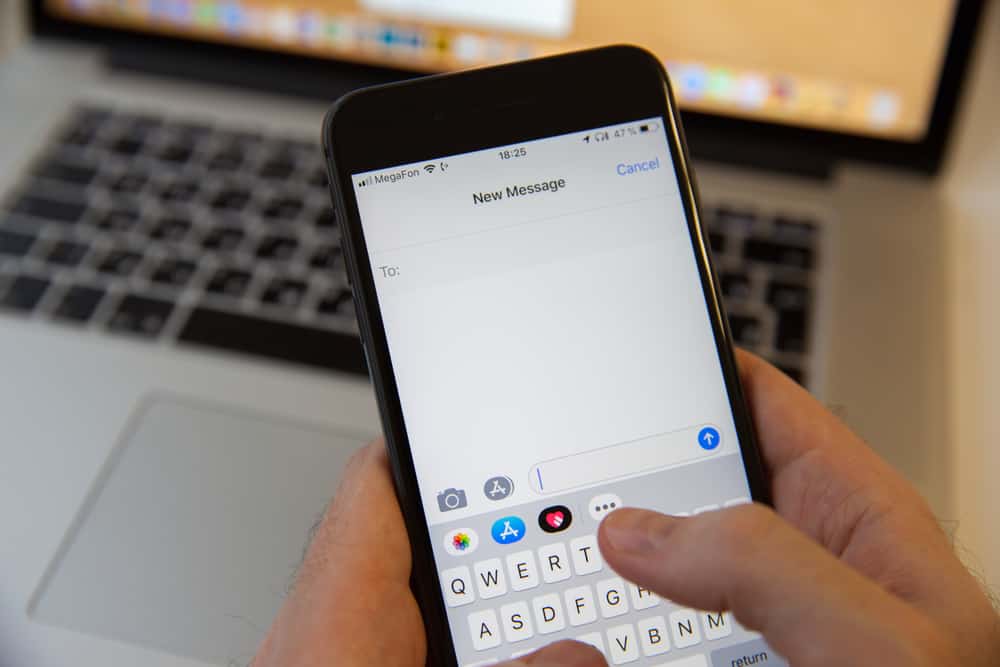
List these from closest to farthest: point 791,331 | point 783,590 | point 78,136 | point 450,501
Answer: point 783,590 < point 450,501 < point 791,331 < point 78,136

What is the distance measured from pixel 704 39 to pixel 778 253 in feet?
0.48

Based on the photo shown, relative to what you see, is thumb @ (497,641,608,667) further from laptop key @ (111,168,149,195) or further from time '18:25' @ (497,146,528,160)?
laptop key @ (111,168,149,195)

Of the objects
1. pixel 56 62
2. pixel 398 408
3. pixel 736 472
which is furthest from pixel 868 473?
pixel 56 62

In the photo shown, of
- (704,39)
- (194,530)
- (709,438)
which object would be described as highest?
(704,39)

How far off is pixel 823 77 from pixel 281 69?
372 mm

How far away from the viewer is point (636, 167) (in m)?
0.38

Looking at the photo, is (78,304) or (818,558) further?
(78,304)

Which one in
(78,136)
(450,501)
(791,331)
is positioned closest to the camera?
(450,501)

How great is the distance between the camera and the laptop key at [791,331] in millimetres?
517

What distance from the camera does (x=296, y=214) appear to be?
0.58 meters

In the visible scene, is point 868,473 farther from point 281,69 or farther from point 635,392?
point 281,69

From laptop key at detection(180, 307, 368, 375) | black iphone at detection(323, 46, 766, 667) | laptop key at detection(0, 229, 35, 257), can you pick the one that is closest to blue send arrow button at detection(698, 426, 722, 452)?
black iphone at detection(323, 46, 766, 667)

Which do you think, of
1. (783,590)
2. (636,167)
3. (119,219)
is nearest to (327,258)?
(119,219)

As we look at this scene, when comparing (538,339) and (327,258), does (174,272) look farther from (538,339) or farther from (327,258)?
(538,339)
